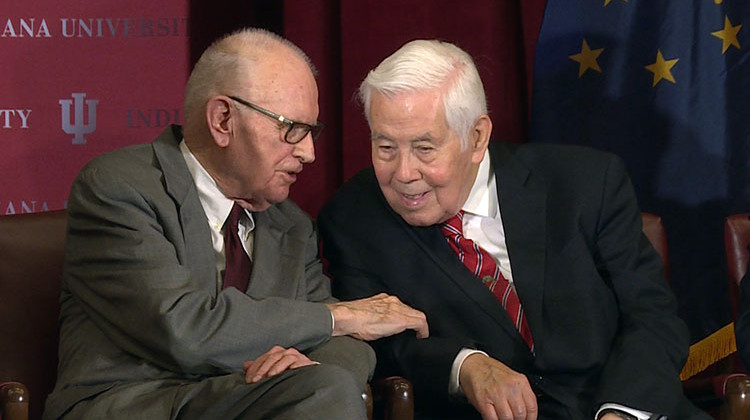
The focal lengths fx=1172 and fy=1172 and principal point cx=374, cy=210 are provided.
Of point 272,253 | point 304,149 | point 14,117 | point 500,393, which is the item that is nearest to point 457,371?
point 500,393

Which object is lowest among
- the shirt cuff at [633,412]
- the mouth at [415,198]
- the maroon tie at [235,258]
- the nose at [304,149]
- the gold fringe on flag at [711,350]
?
the gold fringe on flag at [711,350]

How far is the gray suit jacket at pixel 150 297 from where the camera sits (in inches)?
105

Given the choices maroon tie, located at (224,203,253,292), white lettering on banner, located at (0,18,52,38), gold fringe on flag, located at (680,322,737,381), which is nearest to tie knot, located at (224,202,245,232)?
maroon tie, located at (224,203,253,292)

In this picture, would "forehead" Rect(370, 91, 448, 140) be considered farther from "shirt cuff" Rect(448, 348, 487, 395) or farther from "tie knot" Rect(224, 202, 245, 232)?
"shirt cuff" Rect(448, 348, 487, 395)

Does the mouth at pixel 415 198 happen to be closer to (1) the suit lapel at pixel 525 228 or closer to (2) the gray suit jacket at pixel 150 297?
(1) the suit lapel at pixel 525 228

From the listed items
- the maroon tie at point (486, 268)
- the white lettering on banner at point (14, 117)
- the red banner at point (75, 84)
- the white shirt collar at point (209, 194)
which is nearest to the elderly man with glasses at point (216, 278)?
the white shirt collar at point (209, 194)

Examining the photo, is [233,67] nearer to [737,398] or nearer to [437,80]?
[437,80]

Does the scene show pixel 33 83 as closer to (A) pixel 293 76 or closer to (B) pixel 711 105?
(A) pixel 293 76

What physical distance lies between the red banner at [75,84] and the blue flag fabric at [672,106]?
125 centimetres

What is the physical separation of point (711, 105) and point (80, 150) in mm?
2036

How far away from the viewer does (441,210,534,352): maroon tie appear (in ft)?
10.0

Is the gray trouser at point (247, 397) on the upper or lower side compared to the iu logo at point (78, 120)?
lower

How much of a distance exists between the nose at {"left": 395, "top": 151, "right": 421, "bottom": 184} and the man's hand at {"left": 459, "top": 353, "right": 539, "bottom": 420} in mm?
504

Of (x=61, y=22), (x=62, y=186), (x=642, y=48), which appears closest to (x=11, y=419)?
(x=62, y=186)
